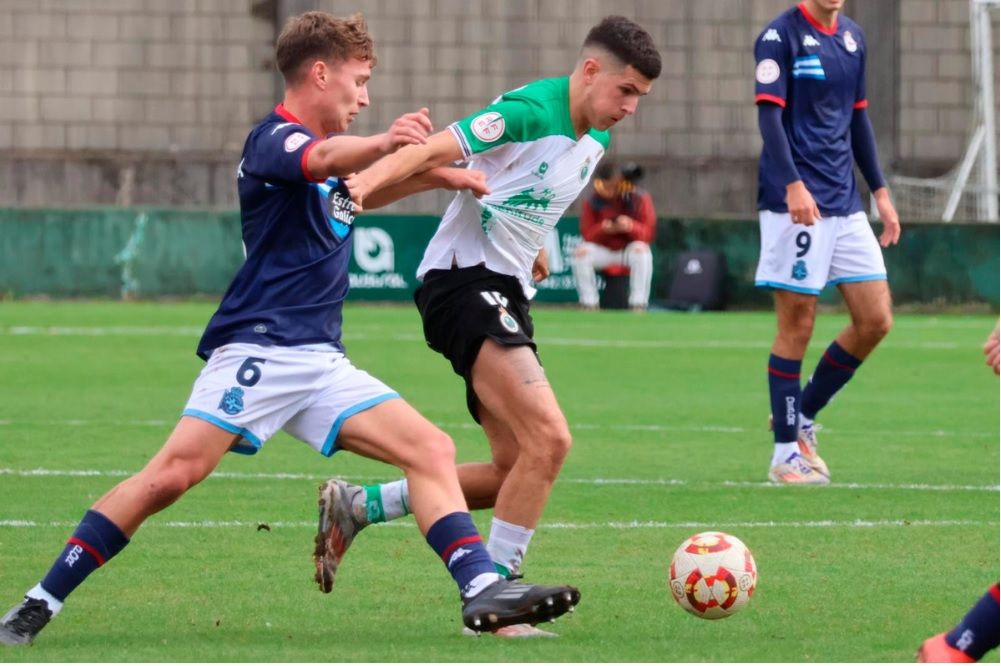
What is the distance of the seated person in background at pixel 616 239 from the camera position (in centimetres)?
2359

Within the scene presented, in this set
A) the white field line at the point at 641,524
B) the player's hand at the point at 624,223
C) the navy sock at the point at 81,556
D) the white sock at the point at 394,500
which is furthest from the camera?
the player's hand at the point at 624,223

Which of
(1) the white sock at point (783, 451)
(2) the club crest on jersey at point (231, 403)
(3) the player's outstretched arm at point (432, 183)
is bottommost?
(1) the white sock at point (783, 451)

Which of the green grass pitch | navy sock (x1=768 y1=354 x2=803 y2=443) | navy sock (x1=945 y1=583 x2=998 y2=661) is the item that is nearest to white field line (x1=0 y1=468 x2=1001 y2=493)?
the green grass pitch

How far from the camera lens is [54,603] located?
5.57 meters

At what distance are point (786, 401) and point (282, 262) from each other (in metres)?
4.36

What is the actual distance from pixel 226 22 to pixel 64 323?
39.5 feet

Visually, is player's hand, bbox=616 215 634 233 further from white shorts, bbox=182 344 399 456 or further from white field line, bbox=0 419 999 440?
white shorts, bbox=182 344 399 456

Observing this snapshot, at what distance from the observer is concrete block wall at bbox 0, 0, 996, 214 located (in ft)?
101

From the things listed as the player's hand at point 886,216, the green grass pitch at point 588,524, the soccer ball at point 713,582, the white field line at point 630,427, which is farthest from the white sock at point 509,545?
the white field line at point 630,427

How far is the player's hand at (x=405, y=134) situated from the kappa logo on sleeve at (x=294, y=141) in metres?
0.31

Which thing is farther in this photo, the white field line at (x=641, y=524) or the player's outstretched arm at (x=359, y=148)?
the white field line at (x=641, y=524)

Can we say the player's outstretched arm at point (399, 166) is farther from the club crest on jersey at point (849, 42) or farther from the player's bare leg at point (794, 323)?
the club crest on jersey at point (849, 42)

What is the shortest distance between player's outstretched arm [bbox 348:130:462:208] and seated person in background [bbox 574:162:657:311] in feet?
57.7

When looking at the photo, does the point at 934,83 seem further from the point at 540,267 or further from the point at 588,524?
the point at 540,267
